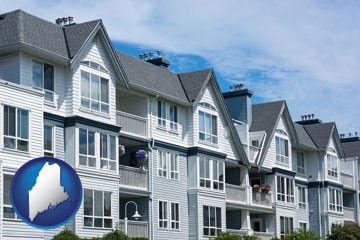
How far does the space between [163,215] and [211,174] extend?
5677 mm

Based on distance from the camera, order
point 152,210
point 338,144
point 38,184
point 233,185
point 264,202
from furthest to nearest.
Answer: point 338,144 → point 264,202 → point 233,185 → point 152,210 → point 38,184

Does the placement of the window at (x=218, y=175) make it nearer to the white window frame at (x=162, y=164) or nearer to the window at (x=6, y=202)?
the white window frame at (x=162, y=164)

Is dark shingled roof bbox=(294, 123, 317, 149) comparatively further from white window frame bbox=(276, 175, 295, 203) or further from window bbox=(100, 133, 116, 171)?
window bbox=(100, 133, 116, 171)

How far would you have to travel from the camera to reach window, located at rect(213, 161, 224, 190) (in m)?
41.2

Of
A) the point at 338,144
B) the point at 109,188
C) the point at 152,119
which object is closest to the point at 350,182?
the point at 338,144

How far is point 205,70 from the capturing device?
41.4 metres

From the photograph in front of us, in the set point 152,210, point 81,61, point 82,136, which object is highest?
point 81,61

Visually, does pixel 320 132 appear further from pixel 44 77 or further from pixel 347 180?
pixel 44 77

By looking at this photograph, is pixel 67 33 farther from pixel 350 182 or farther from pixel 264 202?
pixel 350 182

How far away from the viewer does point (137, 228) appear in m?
33.8

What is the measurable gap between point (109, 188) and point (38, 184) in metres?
28.2

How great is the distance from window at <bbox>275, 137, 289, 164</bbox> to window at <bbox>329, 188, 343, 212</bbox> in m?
8.85

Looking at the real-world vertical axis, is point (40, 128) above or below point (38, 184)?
above

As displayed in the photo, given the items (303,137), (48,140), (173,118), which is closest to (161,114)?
(173,118)
